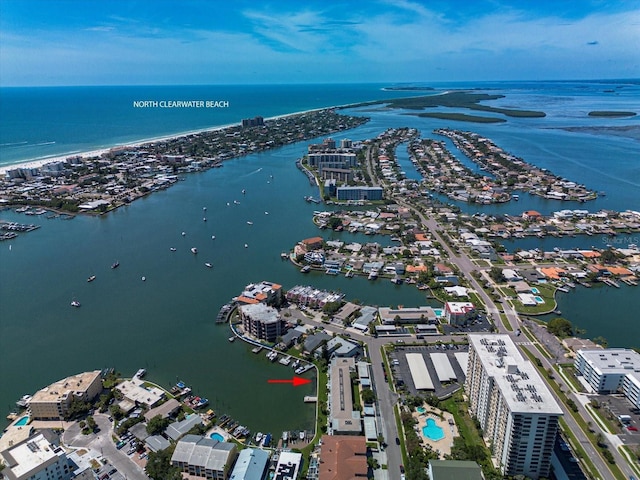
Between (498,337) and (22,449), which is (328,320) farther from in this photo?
(22,449)

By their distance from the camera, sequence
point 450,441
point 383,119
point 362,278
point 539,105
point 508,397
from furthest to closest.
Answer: point 539,105, point 383,119, point 362,278, point 450,441, point 508,397

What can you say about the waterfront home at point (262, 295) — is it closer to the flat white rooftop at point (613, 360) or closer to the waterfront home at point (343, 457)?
the waterfront home at point (343, 457)

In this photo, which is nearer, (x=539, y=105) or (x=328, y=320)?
(x=328, y=320)

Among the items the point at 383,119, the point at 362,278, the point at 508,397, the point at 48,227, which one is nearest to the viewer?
the point at 508,397

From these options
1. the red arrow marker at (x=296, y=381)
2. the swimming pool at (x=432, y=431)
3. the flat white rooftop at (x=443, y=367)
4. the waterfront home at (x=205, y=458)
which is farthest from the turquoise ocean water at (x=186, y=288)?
the flat white rooftop at (x=443, y=367)

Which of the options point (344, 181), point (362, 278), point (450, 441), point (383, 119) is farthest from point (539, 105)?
point (450, 441)

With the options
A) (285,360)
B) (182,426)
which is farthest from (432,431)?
(182,426)
